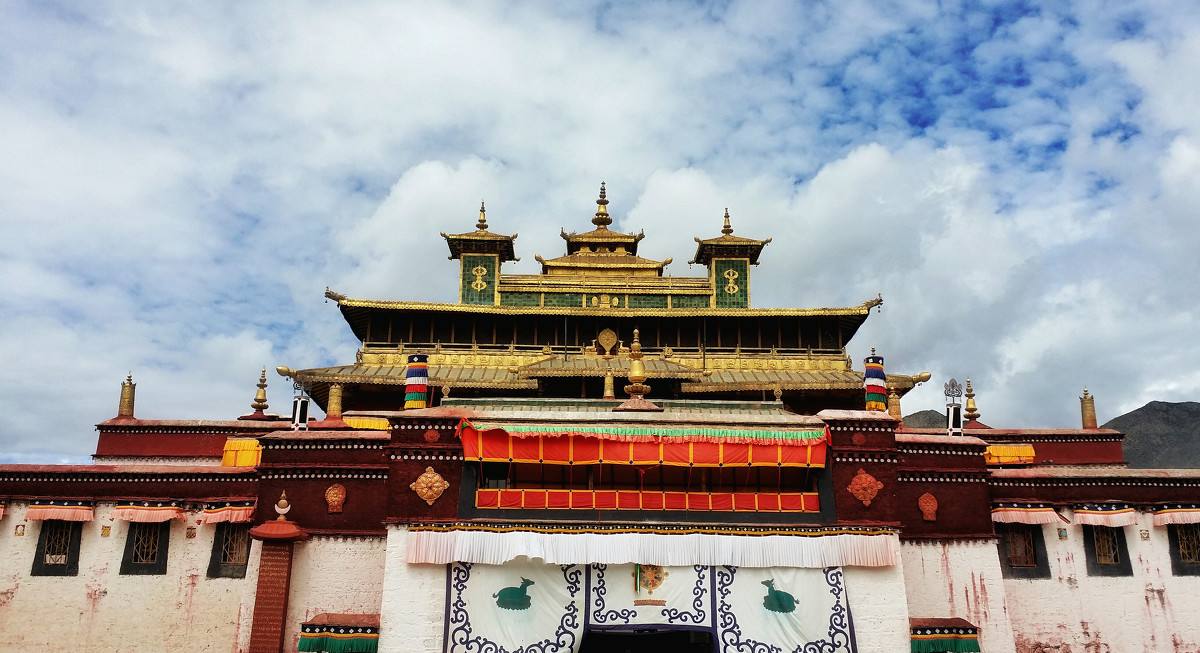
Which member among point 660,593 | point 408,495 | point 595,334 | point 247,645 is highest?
point 595,334

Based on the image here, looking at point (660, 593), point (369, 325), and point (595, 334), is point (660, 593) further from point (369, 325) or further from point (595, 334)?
point (369, 325)

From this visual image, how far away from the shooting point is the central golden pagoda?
1101 inches

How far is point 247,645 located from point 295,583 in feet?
5.20

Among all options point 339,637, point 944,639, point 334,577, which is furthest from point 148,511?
point 944,639

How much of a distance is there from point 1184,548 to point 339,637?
1726 cm

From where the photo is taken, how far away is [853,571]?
15680mm

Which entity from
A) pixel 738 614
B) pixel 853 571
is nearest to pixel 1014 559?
pixel 853 571

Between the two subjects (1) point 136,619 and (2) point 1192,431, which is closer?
(1) point 136,619

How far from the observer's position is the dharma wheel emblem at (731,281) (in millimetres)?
34062

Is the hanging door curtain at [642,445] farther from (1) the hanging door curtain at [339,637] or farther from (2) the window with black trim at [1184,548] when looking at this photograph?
(2) the window with black trim at [1184,548]

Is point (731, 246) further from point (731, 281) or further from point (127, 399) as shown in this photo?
point (127, 399)

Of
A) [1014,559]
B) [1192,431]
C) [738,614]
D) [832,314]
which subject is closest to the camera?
[738,614]

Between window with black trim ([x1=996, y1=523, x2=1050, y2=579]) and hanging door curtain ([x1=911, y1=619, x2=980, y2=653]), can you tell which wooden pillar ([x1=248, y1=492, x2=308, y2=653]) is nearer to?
hanging door curtain ([x1=911, y1=619, x2=980, y2=653])

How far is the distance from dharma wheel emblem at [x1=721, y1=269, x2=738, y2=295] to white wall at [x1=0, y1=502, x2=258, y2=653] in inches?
837
